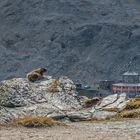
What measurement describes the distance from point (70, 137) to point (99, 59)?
540 feet

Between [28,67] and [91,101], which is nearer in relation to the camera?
[91,101]

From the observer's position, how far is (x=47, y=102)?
1144 inches

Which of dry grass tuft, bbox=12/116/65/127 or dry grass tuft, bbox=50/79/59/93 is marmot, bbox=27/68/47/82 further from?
dry grass tuft, bbox=12/116/65/127

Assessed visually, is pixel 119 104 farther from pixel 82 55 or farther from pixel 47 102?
pixel 82 55

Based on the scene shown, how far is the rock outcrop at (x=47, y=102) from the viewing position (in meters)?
27.2

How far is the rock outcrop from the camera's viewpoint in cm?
2717

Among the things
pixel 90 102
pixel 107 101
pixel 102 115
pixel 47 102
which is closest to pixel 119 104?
pixel 107 101

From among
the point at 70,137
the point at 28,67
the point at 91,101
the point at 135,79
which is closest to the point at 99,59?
the point at 28,67

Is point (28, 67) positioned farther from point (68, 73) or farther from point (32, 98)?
point (32, 98)

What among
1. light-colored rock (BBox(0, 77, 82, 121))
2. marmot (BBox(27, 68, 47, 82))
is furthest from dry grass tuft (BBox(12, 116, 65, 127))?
marmot (BBox(27, 68, 47, 82))

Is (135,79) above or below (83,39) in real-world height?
above

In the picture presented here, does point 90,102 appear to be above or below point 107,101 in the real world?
below

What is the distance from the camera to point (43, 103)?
2878 cm

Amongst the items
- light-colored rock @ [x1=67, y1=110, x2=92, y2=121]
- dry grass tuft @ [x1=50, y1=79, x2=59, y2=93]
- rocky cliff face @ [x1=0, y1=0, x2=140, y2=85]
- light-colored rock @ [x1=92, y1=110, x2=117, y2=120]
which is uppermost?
dry grass tuft @ [x1=50, y1=79, x2=59, y2=93]
